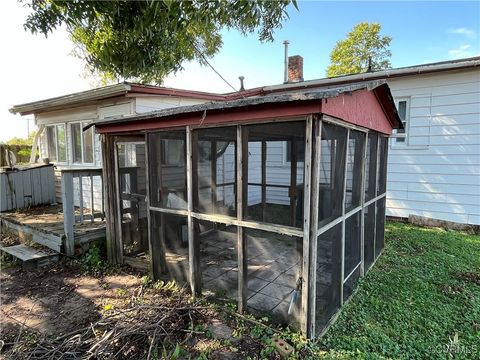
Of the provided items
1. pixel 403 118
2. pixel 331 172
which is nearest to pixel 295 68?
pixel 403 118

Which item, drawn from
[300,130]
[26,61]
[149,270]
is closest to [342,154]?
[300,130]

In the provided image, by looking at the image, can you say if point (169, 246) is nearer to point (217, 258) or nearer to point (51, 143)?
point (217, 258)

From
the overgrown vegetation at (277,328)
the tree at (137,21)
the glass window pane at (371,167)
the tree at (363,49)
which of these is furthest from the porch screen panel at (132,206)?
the tree at (363,49)

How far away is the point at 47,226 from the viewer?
17.4 ft

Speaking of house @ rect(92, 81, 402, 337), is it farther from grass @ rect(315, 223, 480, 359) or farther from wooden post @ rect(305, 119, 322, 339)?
grass @ rect(315, 223, 480, 359)

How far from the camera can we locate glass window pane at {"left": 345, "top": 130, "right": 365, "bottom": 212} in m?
3.36

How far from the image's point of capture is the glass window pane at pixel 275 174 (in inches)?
108

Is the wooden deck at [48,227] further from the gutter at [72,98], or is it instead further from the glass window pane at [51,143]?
the gutter at [72,98]

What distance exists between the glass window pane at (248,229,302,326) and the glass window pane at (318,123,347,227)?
17.2 inches

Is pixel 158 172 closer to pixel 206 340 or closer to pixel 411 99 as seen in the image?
pixel 206 340

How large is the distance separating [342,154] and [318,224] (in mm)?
958

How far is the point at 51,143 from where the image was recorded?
8375 mm

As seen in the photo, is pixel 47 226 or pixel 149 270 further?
pixel 47 226

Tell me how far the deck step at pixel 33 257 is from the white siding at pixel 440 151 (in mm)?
7531
